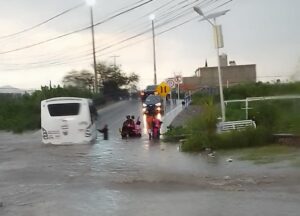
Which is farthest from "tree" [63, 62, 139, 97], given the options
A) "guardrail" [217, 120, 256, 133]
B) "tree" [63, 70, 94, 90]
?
"guardrail" [217, 120, 256, 133]

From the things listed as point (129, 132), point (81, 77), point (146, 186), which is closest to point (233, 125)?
point (129, 132)

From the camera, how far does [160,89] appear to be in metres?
34.8

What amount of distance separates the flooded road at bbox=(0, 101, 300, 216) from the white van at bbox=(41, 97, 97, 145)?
Result: 6182 millimetres

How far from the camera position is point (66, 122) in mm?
28250

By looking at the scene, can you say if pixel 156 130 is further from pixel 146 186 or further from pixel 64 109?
pixel 146 186

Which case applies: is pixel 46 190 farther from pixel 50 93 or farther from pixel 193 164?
pixel 50 93

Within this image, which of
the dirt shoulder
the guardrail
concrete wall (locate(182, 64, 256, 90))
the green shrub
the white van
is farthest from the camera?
concrete wall (locate(182, 64, 256, 90))

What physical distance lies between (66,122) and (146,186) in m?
15.6

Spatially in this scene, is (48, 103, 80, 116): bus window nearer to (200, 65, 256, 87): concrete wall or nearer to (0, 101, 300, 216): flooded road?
(0, 101, 300, 216): flooded road

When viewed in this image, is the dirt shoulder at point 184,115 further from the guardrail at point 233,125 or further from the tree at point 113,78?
the tree at point 113,78

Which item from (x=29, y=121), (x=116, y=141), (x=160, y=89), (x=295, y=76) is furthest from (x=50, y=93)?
(x=295, y=76)

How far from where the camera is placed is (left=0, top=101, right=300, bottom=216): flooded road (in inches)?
404

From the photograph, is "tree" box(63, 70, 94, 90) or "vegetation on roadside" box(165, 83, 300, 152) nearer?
"vegetation on roadside" box(165, 83, 300, 152)

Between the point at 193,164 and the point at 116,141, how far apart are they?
39.2 feet
